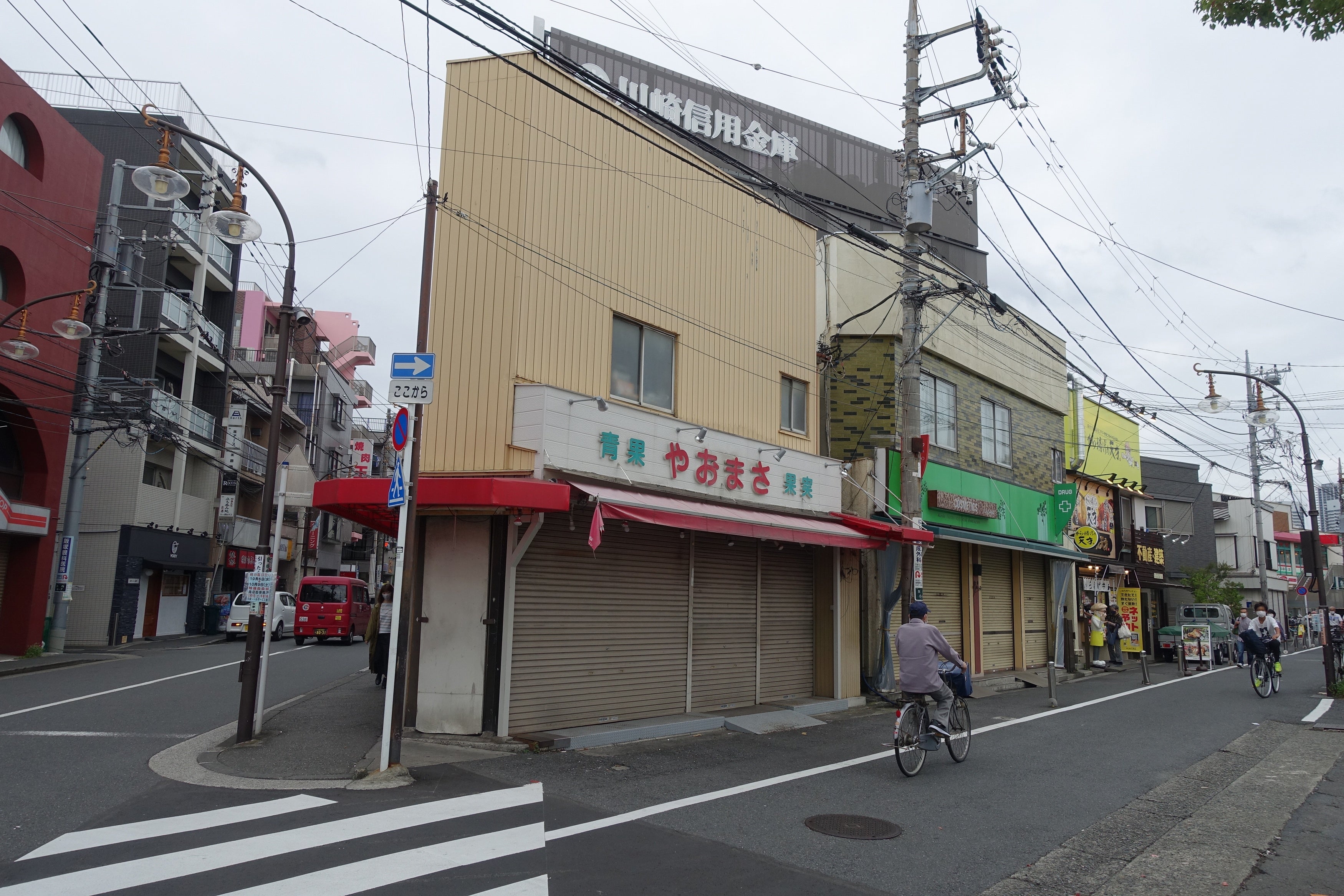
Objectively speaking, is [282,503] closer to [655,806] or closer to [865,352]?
[655,806]

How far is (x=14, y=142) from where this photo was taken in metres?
21.1

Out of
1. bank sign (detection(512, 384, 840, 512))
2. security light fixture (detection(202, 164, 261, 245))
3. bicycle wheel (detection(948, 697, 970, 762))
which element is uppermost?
security light fixture (detection(202, 164, 261, 245))

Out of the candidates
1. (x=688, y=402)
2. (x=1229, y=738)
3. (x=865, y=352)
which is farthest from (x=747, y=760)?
(x=865, y=352)

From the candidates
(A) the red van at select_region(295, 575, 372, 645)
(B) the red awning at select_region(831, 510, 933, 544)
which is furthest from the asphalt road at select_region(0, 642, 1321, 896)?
(A) the red van at select_region(295, 575, 372, 645)

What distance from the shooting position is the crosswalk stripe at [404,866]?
5.51 meters

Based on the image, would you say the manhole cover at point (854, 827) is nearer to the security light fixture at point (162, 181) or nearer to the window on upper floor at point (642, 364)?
the window on upper floor at point (642, 364)

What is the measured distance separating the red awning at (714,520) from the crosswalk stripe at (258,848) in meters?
3.14

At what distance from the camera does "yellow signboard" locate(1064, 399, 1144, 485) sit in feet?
90.6

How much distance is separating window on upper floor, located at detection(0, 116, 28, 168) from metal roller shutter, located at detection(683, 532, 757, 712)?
19.1 metres

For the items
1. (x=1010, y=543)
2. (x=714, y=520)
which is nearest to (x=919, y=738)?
(x=714, y=520)

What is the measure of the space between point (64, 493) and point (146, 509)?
9.37 ft

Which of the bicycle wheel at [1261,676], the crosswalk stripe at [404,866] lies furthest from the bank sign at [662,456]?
the bicycle wheel at [1261,676]

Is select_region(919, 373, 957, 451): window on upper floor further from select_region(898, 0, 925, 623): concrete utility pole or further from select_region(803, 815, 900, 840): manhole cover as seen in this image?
select_region(803, 815, 900, 840): manhole cover

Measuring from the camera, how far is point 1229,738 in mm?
12289
